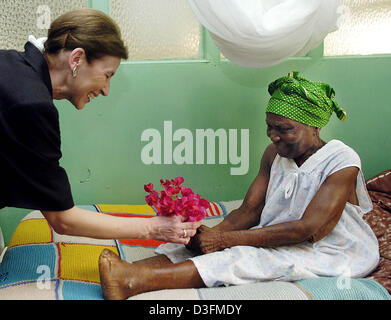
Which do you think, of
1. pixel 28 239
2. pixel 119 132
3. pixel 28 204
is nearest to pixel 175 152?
pixel 119 132

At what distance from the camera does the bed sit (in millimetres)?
1610

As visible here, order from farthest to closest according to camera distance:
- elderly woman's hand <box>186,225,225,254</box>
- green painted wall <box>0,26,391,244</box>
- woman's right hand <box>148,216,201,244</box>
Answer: green painted wall <box>0,26,391,244</box>
elderly woman's hand <box>186,225,225,254</box>
woman's right hand <box>148,216,201,244</box>

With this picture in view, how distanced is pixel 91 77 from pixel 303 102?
93 centimetres

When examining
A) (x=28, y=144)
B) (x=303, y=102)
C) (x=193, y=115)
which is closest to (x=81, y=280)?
(x=28, y=144)

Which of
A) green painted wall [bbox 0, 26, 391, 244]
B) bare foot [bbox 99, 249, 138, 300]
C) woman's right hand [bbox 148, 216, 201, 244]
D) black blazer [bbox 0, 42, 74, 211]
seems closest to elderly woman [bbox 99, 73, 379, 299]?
bare foot [bbox 99, 249, 138, 300]

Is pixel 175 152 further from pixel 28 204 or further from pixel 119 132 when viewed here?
pixel 28 204

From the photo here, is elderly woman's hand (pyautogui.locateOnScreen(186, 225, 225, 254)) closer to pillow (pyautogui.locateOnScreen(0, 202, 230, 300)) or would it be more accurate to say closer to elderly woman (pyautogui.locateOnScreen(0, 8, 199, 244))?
elderly woman (pyautogui.locateOnScreen(0, 8, 199, 244))

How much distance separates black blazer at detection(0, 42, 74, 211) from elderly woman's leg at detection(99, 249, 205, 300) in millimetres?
291

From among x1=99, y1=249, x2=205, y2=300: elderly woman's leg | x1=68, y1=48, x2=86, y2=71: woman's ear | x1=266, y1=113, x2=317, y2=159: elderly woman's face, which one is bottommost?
x1=99, y1=249, x2=205, y2=300: elderly woman's leg

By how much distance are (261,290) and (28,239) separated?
4.06ft

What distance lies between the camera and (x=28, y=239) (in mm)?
2164

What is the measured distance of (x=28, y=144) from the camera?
142cm

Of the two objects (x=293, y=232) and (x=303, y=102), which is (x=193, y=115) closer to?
(x=303, y=102)

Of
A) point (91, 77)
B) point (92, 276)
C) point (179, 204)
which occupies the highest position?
point (91, 77)
